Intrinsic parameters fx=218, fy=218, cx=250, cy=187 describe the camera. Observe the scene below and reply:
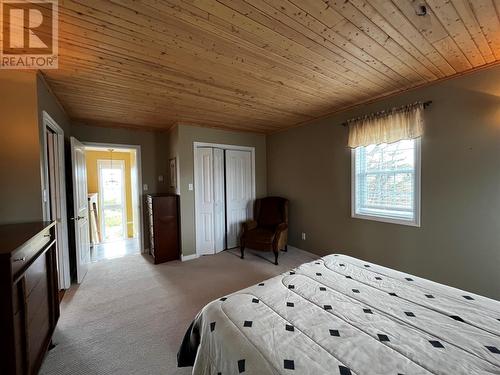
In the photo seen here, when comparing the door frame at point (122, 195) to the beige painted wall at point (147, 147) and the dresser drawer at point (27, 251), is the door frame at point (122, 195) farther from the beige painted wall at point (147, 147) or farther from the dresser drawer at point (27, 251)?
the dresser drawer at point (27, 251)

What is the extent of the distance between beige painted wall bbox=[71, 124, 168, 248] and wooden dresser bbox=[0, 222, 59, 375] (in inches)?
97.2

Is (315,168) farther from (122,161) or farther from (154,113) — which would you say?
(122,161)

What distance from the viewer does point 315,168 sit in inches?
147

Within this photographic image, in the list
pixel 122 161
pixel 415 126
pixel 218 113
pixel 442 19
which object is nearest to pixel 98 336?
pixel 218 113

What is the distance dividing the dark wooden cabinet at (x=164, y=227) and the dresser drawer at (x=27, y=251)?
1.91 meters

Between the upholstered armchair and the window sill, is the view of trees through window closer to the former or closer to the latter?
the window sill

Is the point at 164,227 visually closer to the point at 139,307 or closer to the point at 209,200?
the point at 209,200

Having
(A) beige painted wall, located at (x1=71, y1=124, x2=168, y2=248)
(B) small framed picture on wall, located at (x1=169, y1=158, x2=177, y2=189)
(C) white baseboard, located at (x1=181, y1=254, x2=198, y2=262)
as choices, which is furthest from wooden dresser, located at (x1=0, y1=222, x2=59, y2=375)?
(A) beige painted wall, located at (x1=71, y1=124, x2=168, y2=248)

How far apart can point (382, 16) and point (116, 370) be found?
121 inches

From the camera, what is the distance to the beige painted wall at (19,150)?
1.84 meters

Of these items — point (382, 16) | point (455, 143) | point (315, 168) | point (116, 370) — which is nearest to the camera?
point (382, 16)

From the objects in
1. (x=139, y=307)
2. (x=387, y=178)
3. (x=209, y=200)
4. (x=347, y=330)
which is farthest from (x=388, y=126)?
(x=139, y=307)

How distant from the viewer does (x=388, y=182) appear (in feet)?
9.41

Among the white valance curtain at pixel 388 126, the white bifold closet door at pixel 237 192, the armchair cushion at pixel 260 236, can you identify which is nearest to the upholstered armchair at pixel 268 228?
the armchair cushion at pixel 260 236
